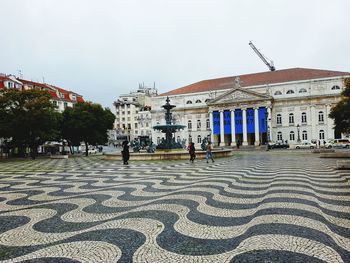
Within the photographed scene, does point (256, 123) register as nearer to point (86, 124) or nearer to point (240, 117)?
point (240, 117)

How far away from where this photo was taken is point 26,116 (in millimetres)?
29797

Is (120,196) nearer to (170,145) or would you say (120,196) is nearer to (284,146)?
(170,145)

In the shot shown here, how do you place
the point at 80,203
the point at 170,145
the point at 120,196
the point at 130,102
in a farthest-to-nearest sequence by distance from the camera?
the point at 130,102, the point at 170,145, the point at 120,196, the point at 80,203

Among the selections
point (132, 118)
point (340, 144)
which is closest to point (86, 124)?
point (340, 144)

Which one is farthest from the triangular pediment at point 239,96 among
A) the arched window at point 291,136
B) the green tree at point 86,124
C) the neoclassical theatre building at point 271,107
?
the green tree at point 86,124

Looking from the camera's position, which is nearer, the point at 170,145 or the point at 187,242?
the point at 187,242

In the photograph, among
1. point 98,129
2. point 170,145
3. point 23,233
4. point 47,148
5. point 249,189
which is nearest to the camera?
point 23,233

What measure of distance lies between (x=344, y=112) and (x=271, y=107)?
4139cm

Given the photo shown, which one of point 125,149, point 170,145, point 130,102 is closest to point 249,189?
point 125,149

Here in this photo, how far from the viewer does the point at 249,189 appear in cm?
735

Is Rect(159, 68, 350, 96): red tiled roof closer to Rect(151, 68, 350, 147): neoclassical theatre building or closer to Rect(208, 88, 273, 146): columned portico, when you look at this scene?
Rect(151, 68, 350, 147): neoclassical theatre building

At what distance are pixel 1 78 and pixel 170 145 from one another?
40631mm

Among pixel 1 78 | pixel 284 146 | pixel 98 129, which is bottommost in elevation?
pixel 284 146

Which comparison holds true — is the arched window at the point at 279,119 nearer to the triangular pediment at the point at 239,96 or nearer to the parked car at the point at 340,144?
the triangular pediment at the point at 239,96
